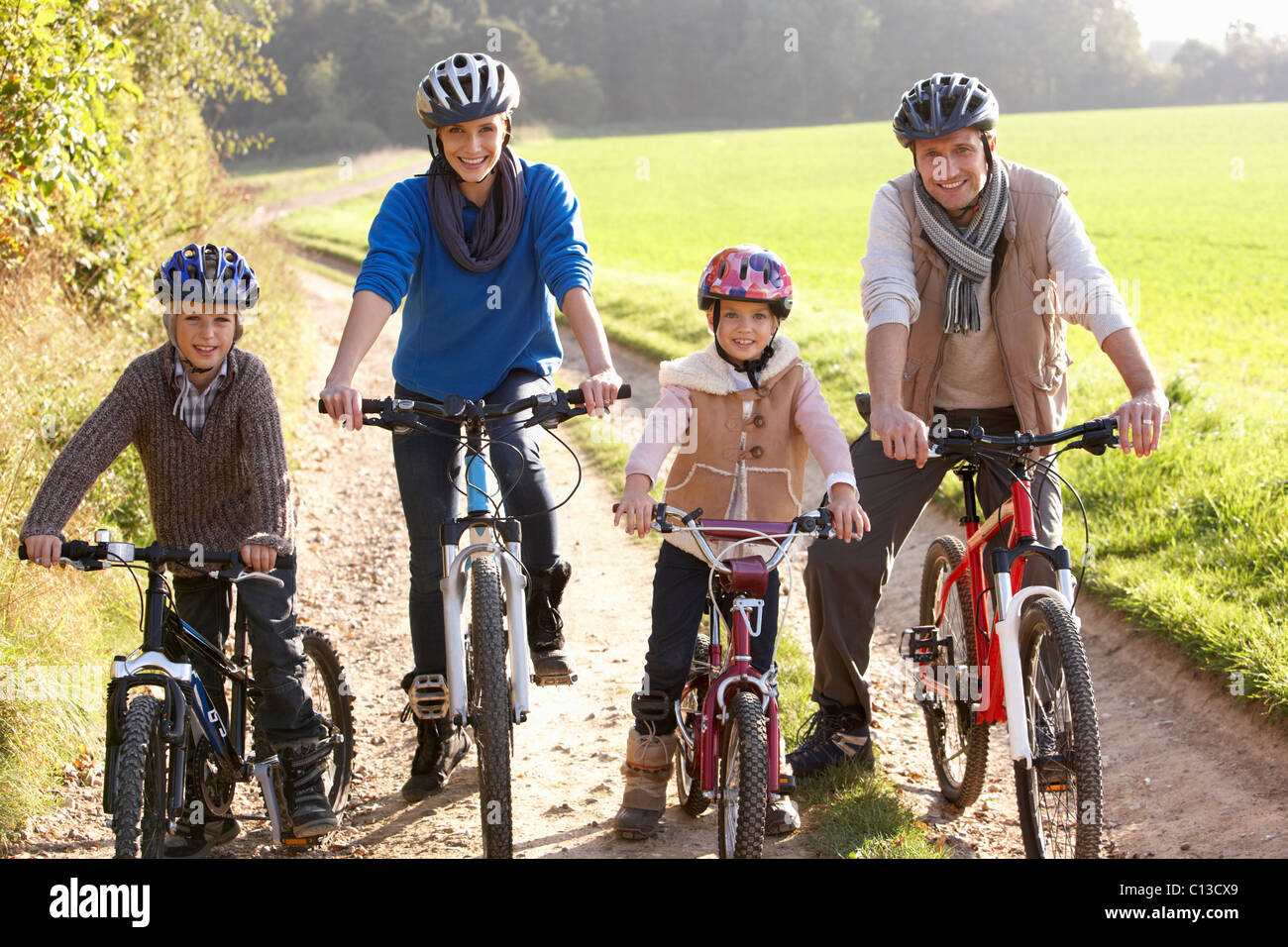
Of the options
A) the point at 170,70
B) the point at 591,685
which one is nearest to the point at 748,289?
the point at 591,685

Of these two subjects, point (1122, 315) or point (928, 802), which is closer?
point (1122, 315)

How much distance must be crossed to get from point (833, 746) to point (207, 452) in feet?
8.48

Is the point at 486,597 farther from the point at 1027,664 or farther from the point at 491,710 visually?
the point at 1027,664

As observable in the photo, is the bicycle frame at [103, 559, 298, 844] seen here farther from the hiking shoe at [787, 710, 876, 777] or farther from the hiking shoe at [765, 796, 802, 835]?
the hiking shoe at [787, 710, 876, 777]

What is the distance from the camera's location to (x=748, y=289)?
397 centimetres

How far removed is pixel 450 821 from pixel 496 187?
2.34 m

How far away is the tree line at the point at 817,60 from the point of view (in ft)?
327

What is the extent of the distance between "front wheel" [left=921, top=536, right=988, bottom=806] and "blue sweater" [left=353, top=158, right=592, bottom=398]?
5.87 ft

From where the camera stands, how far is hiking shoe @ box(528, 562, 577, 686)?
15.0 ft

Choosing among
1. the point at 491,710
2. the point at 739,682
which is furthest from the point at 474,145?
the point at 739,682

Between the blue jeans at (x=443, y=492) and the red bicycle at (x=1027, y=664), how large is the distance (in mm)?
1443
